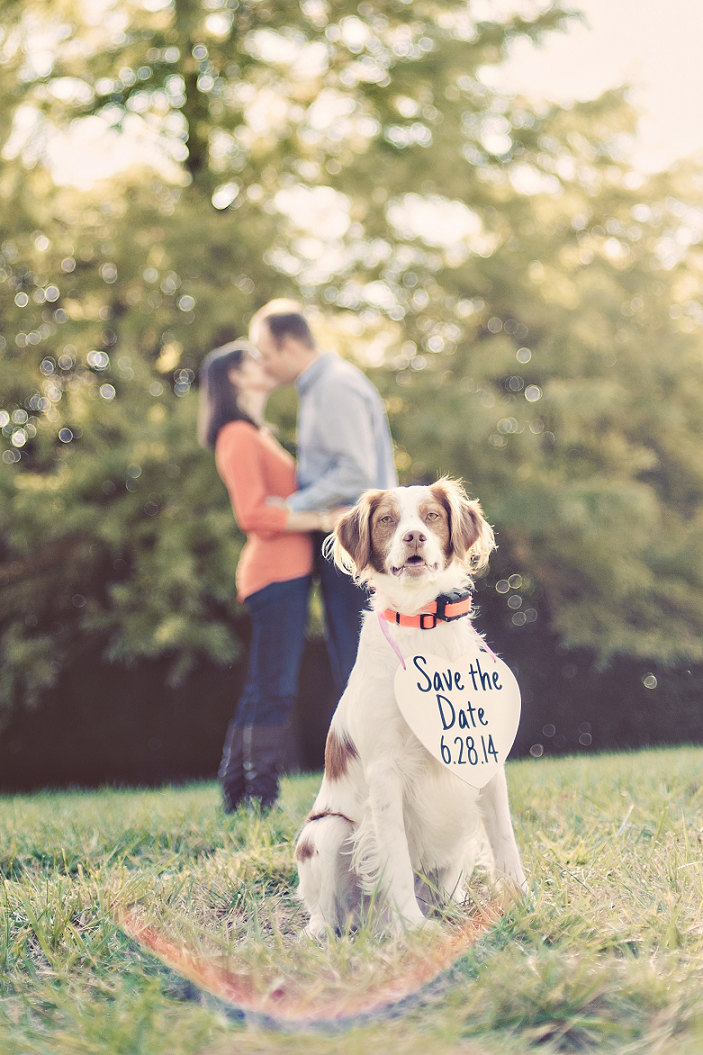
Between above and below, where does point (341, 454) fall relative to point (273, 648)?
above

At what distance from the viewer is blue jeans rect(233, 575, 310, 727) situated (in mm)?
3977

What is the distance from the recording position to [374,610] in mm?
2721

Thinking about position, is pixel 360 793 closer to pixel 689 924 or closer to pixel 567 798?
pixel 689 924

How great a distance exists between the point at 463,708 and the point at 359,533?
1.93ft

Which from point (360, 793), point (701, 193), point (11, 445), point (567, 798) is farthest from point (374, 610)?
point (701, 193)

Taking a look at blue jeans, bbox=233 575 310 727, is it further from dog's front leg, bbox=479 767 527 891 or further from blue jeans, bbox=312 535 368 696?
dog's front leg, bbox=479 767 527 891

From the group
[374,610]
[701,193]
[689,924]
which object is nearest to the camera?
[689,924]

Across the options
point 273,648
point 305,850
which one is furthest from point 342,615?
point 305,850

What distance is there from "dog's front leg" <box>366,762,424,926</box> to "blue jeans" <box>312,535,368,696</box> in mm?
1452

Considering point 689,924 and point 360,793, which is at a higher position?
point 360,793

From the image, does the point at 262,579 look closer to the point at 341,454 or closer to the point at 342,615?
the point at 342,615

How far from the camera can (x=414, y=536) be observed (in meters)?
2.58

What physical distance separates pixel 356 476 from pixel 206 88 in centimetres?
727

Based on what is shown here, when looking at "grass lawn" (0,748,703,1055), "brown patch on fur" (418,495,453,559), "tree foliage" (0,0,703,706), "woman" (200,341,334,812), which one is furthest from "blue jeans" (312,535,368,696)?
"tree foliage" (0,0,703,706)
